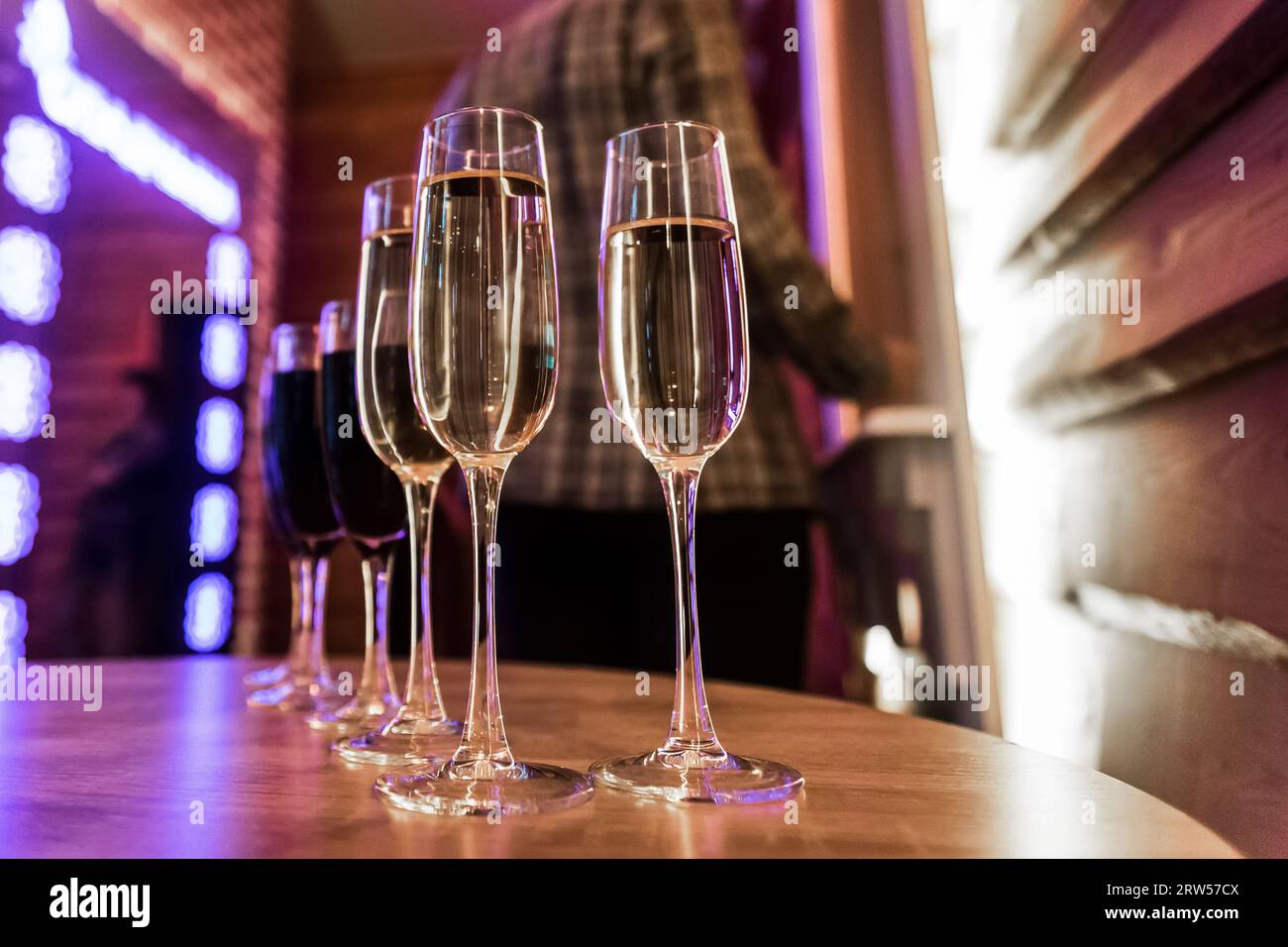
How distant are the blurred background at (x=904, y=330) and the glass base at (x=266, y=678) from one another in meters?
0.47

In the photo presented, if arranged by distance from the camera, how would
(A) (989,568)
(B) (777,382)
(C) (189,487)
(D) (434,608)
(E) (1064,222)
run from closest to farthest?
(E) (1064,222)
(B) (777,382)
(A) (989,568)
(D) (434,608)
(C) (189,487)

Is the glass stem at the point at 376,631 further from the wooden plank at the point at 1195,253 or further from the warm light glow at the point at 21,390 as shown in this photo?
the warm light glow at the point at 21,390

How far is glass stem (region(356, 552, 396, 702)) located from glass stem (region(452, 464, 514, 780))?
0.85ft

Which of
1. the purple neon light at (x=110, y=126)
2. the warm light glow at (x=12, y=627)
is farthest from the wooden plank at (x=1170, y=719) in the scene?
the purple neon light at (x=110, y=126)

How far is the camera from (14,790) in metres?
A: 0.54

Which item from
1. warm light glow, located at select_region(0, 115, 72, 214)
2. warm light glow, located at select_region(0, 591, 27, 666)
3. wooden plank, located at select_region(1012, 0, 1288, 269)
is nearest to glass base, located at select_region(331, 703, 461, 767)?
wooden plank, located at select_region(1012, 0, 1288, 269)

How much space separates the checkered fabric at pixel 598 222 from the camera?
4.83 ft

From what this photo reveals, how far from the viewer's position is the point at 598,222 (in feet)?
5.08

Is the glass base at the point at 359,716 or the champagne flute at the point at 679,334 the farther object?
the glass base at the point at 359,716

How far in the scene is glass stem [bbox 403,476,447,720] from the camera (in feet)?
2.24

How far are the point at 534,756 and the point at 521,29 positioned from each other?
1.39 metres

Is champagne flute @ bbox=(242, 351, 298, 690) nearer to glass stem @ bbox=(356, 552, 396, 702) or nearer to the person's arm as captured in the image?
glass stem @ bbox=(356, 552, 396, 702)

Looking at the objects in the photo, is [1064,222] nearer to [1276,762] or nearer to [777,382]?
[777,382]
